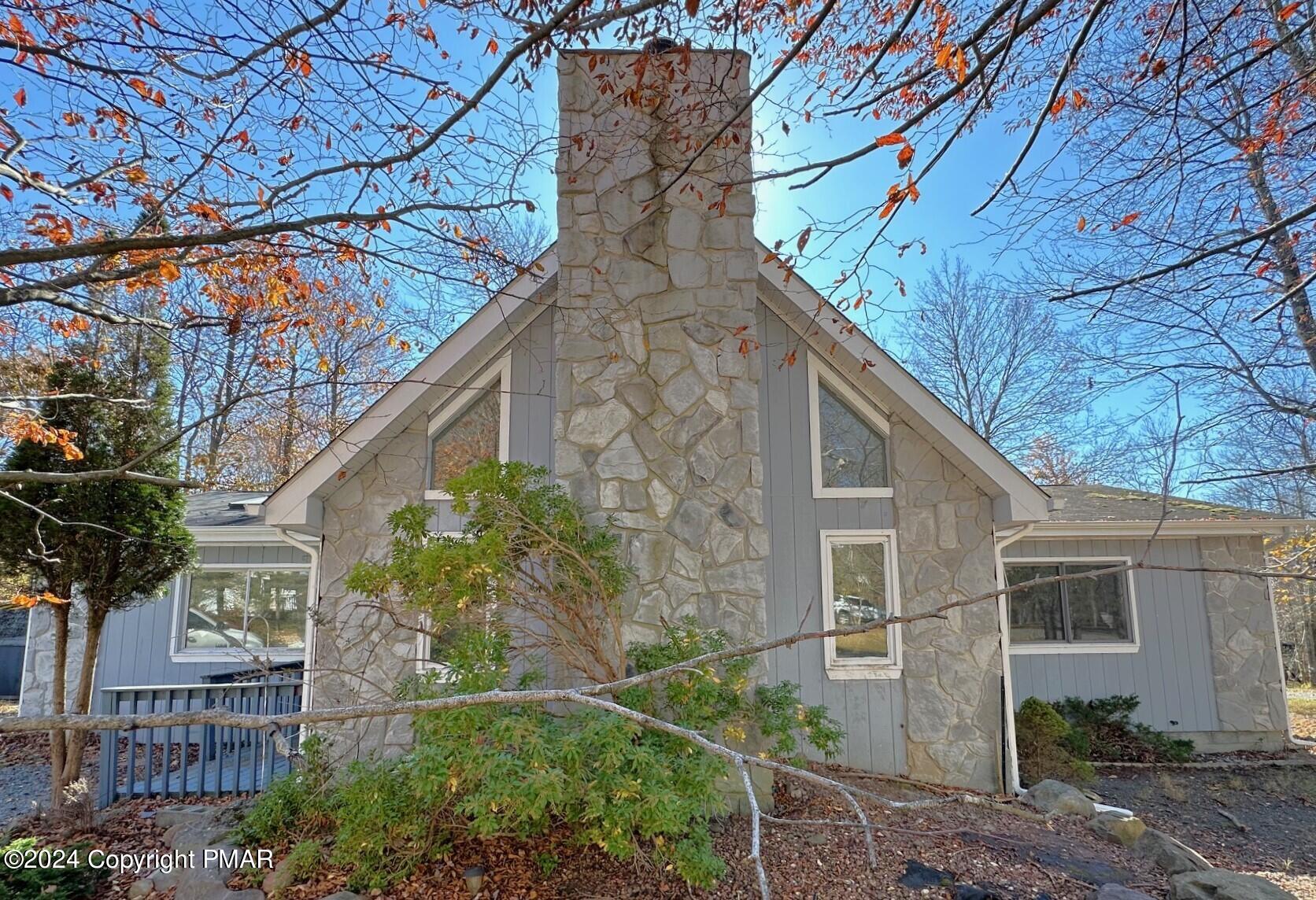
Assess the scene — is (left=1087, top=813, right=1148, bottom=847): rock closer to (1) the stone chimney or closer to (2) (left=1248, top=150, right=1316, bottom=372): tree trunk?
(1) the stone chimney

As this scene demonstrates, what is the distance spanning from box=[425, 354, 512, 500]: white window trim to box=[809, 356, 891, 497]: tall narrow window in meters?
2.90

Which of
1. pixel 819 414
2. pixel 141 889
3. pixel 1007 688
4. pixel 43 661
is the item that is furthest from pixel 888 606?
pixel 43 661

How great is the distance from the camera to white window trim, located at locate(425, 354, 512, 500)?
22.8 ft

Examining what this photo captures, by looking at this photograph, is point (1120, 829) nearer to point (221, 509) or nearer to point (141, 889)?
point (141, 889)

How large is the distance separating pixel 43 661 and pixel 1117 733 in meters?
13.8

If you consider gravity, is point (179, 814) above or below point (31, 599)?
below

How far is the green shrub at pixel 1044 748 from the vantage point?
752 centimetres

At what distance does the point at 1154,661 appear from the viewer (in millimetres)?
9781

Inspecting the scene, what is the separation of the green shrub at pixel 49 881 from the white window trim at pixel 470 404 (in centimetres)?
349

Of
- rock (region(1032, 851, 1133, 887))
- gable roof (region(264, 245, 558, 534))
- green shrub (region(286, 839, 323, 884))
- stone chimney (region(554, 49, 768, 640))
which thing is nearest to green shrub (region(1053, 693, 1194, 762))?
rock (region(1032, 851, 1133, 887))

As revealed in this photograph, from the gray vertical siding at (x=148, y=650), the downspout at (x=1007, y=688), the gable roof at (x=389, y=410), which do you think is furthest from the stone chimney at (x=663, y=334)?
the gray vertical siding at (x=148, y=650)

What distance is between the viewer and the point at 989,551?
22.8 feet

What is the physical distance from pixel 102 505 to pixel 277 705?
254cm

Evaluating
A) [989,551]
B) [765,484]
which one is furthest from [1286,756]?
[765,484]
